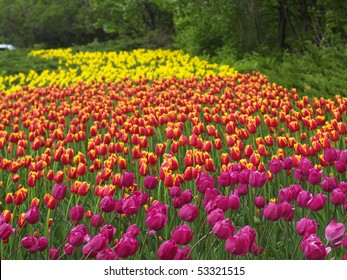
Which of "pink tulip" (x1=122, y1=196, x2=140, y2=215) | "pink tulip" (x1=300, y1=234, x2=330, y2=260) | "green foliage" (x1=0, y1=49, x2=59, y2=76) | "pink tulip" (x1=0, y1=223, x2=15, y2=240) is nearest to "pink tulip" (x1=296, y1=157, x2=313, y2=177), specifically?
"pink tulip" (x1=122, y1=196, x2=140, y2=215)

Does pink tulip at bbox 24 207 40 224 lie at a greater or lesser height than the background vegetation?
greater

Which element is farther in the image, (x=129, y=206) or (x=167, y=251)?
(x=129, y=206)

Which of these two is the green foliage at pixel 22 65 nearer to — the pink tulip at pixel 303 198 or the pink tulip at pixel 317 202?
the pink tulip at pixel 303 198

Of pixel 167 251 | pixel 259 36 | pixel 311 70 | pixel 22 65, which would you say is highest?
pixel 167 251

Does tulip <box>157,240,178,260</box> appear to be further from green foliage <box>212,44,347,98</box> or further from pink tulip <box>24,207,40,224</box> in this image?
green foliage <box>212,44,347,98</box>

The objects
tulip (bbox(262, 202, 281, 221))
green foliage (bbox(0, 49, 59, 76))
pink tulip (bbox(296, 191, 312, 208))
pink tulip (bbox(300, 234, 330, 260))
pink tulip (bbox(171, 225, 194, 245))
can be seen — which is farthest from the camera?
green foliage (bbox(0, 49, 59, 76))

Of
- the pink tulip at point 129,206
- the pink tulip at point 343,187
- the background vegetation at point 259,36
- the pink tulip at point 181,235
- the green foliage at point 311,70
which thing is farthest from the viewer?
the background vegetation at point 259,36

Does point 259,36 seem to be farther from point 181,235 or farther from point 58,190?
point 181,235

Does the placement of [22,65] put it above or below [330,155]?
below

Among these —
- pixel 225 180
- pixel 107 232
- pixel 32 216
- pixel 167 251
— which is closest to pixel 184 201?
pixel 225 180

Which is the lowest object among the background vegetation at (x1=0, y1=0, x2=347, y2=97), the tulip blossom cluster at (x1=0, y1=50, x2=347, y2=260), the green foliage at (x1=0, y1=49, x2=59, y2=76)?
the green foliage at (x1=0, y1=49, x2=59, y2=76)

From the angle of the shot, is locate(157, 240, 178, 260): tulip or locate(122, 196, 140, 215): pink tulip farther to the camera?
locate(122, 196, 140, 215): pink tulip

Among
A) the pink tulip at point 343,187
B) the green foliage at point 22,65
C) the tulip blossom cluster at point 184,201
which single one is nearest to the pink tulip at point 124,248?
the tulip blossom cluster at point 184,201

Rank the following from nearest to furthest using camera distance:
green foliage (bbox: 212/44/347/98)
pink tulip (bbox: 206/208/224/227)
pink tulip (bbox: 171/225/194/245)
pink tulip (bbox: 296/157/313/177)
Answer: pink tulip (bbox: 171/225/194/245) → pink tulip (bbox: 206/208/224/227) → pink tulip (bbox: 296/157/313/177) → green foliage (bbox: 212/44/347/98)
